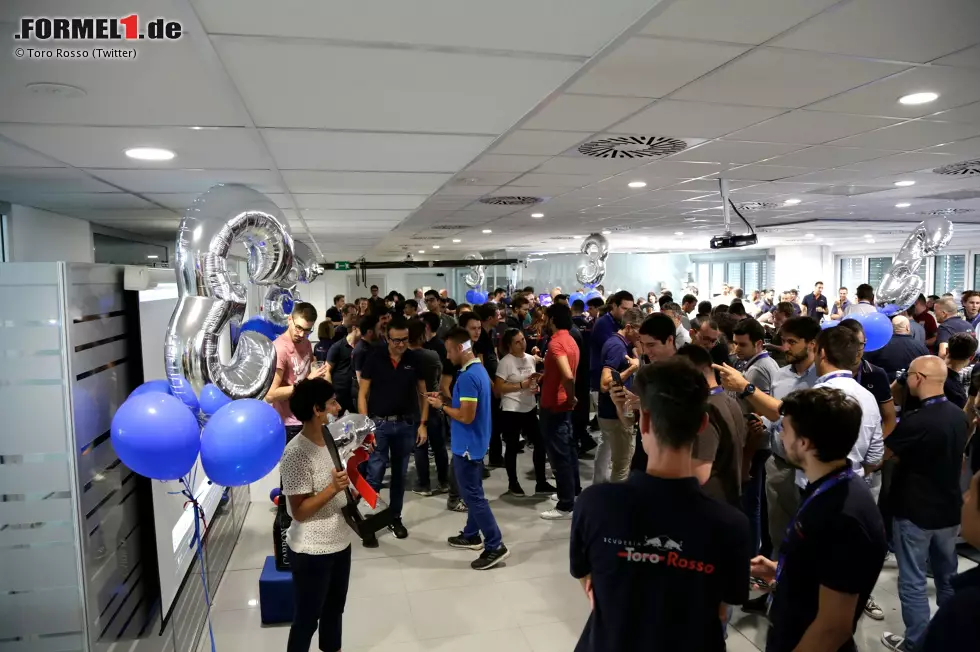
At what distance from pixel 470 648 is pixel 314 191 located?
356cm

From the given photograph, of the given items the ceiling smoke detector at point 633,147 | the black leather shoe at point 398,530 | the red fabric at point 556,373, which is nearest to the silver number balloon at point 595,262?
the red fabric at point 556,373

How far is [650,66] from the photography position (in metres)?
2.28

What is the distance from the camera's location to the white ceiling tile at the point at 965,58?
7.50 ft

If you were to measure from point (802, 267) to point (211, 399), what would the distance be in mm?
16479

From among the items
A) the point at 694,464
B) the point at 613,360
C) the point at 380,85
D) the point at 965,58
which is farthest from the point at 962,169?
the point at 380,85

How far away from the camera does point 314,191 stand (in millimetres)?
4785

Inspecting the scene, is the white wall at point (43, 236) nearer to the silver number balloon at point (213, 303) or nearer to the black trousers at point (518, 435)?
the silver number balloon at point (213, 303)

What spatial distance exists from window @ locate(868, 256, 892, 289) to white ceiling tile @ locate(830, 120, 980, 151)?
587 inches

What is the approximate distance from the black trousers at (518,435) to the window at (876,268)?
15827 mm

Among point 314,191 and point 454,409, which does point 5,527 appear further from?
point 314,191

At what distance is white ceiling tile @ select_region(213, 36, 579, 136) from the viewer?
1931mm

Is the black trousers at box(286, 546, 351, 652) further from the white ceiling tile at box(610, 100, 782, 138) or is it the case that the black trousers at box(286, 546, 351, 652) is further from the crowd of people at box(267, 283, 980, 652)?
the white ceiling tile at box(610, 100, 782, 138)

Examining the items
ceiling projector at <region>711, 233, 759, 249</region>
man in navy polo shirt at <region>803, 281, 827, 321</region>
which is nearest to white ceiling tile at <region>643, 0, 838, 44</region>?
ceiling projector at <region>711, 233, 759, 249</region>

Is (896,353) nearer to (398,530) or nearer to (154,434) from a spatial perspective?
(398,530)
